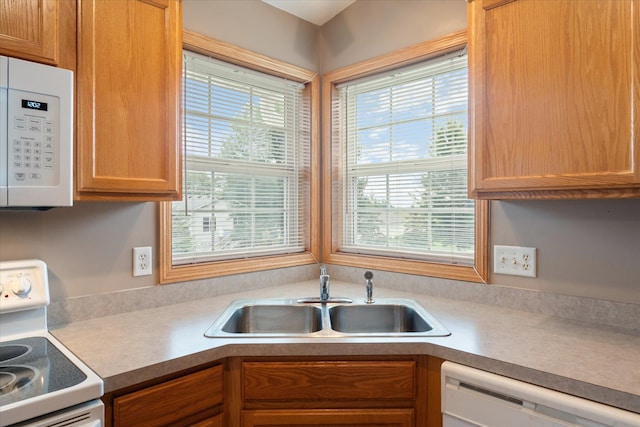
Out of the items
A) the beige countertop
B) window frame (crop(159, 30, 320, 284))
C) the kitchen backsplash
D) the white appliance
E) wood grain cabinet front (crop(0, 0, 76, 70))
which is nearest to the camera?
the white appliance

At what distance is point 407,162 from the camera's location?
218 centimetres

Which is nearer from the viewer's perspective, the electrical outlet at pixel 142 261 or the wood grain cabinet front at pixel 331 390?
the wood grain cabinet front at pixel 331 390

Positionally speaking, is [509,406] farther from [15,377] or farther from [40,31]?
[40,31]

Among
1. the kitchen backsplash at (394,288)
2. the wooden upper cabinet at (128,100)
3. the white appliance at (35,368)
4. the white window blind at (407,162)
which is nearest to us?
the white appliance at (35,368)

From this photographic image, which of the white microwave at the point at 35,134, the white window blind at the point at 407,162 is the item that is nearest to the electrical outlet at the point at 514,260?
the white window blind at the point at 407,162

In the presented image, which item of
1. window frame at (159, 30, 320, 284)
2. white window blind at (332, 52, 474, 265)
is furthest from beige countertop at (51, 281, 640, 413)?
white window blind at (332, 52, 474, 265)

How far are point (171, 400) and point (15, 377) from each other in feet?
1.32

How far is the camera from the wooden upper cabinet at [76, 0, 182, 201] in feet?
4.32

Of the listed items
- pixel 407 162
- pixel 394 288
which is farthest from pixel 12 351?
pixel 407 162

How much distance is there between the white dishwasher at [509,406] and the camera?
992mm

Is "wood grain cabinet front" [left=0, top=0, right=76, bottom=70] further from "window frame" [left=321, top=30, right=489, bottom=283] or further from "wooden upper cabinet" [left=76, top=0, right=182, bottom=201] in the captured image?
"window frame" [left=321, top=30, right=489, bottom=283]

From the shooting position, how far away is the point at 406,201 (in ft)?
7.23

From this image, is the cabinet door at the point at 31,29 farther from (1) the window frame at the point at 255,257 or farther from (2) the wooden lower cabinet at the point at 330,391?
(2) the wooden lower cabinet at the point at 330,391

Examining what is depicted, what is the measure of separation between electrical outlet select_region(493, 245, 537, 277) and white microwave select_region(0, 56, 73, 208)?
1712 mm
